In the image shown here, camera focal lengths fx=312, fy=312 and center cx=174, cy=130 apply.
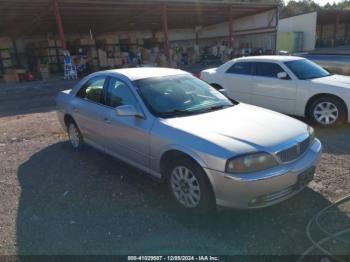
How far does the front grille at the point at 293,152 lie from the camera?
10.1ft

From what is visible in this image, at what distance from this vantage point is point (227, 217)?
132 inches

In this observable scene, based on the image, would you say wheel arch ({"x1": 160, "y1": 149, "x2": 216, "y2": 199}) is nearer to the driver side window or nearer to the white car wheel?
the driver side window

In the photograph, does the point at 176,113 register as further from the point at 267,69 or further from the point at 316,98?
the point at 267,69

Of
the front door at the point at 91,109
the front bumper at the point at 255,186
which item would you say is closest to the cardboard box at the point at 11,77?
the front door at the point at 91,109

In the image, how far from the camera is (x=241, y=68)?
773 cm

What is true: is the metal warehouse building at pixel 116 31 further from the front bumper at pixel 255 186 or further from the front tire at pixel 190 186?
the front bumper at pixel 255 186

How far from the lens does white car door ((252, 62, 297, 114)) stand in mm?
6727

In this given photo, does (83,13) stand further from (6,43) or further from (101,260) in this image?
(101,260)

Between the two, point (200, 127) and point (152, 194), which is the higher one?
point (200, 127)

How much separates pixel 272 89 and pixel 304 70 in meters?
0.79

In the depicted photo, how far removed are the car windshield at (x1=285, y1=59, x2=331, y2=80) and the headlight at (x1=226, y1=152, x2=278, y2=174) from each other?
4295 millimetres

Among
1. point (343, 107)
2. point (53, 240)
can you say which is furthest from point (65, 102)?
point (343, 107)

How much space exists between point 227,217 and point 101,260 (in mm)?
1362

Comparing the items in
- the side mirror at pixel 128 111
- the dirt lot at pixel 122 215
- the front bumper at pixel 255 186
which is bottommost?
the dirt lot at pixel 122 215
